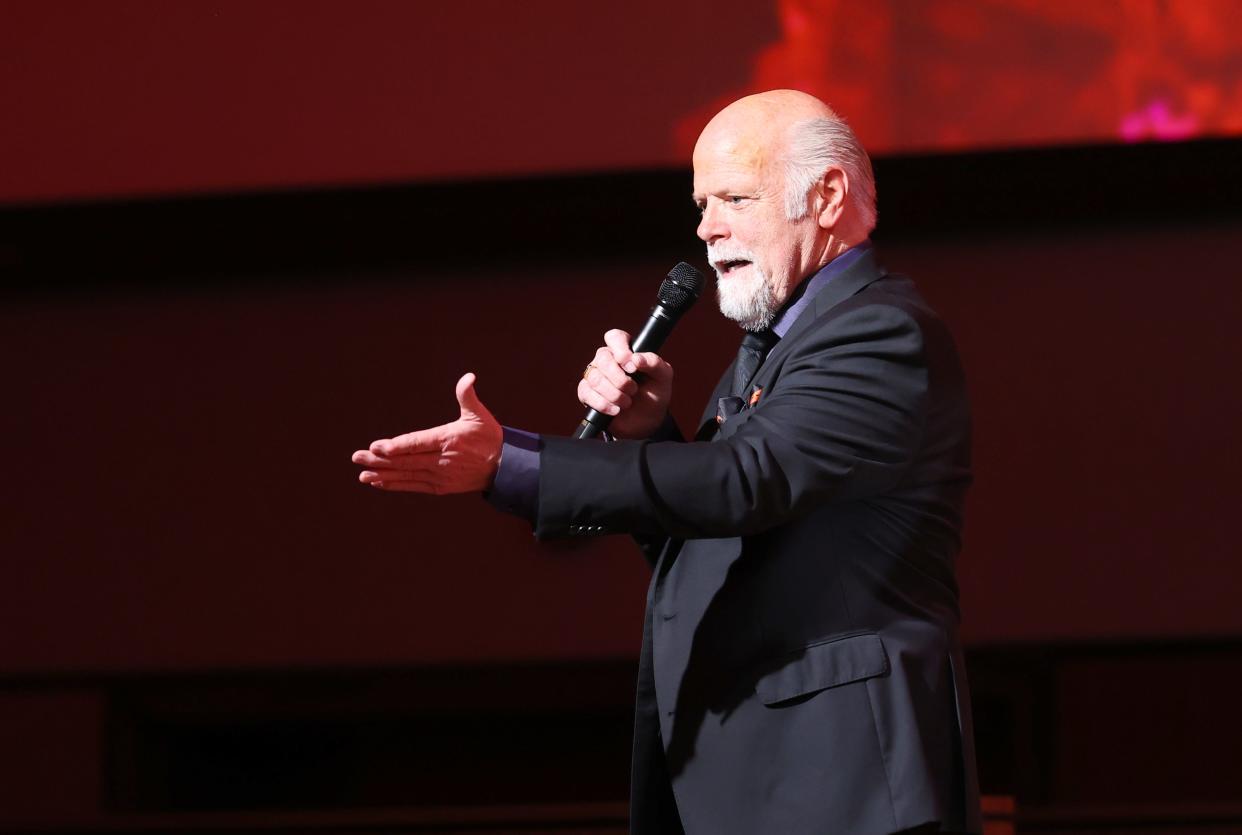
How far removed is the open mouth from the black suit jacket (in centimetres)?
11

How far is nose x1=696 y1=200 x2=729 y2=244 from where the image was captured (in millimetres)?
1534

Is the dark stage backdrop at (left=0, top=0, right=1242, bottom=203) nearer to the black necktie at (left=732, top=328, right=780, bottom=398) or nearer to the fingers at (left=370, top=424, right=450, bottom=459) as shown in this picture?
the black necktie at (left=732, top=328, right=780, bottom=398)

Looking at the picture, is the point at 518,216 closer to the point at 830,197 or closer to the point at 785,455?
the point at 830,197

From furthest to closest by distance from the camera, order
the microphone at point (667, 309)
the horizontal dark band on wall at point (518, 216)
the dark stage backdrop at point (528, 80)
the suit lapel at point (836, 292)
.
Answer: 1. the horizontal dark band on wall at point (518, 216)
2. the dark stage backdrop at point (528, 80)
3. the microphone at point (667, 309)
4. the suit lapel at point (836, 292)

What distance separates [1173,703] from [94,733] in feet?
8.55

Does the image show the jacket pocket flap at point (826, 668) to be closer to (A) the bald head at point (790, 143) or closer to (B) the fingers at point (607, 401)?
(B) the fingers at point (607, 401)

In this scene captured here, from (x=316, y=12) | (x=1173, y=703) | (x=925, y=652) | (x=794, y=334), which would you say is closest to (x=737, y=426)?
(x=794, y=334)

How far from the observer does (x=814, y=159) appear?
152 cm

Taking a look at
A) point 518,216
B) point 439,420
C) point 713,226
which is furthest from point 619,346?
point 439,420

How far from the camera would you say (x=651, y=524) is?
125 centimetres

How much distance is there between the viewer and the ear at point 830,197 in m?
1.52

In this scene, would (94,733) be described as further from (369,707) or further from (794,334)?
(794,334)

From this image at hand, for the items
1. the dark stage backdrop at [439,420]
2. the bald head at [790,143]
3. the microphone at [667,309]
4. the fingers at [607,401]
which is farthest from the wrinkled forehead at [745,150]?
the dark stage backdrop at [439,420]

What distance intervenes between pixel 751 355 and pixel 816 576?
1.07 feet
